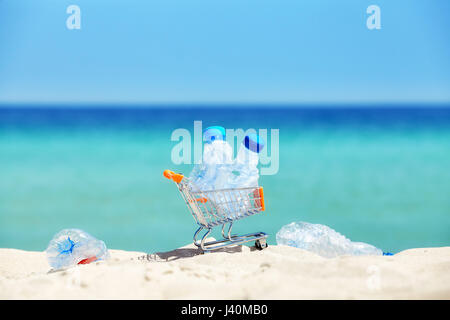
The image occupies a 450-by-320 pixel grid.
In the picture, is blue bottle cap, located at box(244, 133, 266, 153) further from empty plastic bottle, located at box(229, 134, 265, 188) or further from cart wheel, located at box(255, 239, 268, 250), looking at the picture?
cart wheel, located at box(255, 239, 268, 250)

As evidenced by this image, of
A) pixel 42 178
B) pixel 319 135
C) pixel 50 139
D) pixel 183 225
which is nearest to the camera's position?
pixel 183 225

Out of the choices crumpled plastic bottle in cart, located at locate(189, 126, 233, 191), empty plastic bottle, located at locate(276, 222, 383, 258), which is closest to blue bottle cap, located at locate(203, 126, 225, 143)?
crumpled plastic bottle in cart, located at locate(189, 126, 233, 191)

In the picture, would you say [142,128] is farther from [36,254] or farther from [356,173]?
[36,254]

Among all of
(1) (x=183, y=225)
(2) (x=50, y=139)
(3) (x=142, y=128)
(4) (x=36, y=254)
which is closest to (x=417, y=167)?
(1) (x=183, y=225)

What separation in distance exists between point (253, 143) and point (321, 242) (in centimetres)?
111

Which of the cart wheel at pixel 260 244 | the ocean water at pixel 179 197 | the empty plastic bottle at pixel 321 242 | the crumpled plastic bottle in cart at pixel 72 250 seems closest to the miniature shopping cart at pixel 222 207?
the cart wheel at pixel 260 244

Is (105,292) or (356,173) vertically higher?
(356,173)

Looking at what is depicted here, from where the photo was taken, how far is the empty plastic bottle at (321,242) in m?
3.92

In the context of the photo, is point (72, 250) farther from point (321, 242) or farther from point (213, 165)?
point (321, 242)

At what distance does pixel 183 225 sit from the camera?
5340mm

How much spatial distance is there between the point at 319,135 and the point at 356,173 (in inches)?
354

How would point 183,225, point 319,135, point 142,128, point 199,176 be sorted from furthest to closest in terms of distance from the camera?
point 142,128 → point 319,135 → point 183,225 → point 199,176

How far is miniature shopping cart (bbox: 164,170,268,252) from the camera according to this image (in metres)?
3.60

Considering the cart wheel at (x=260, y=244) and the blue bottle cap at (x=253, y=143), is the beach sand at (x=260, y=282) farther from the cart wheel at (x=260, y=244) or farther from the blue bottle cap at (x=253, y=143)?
the blue bottle cap at (x=253, y=143)
